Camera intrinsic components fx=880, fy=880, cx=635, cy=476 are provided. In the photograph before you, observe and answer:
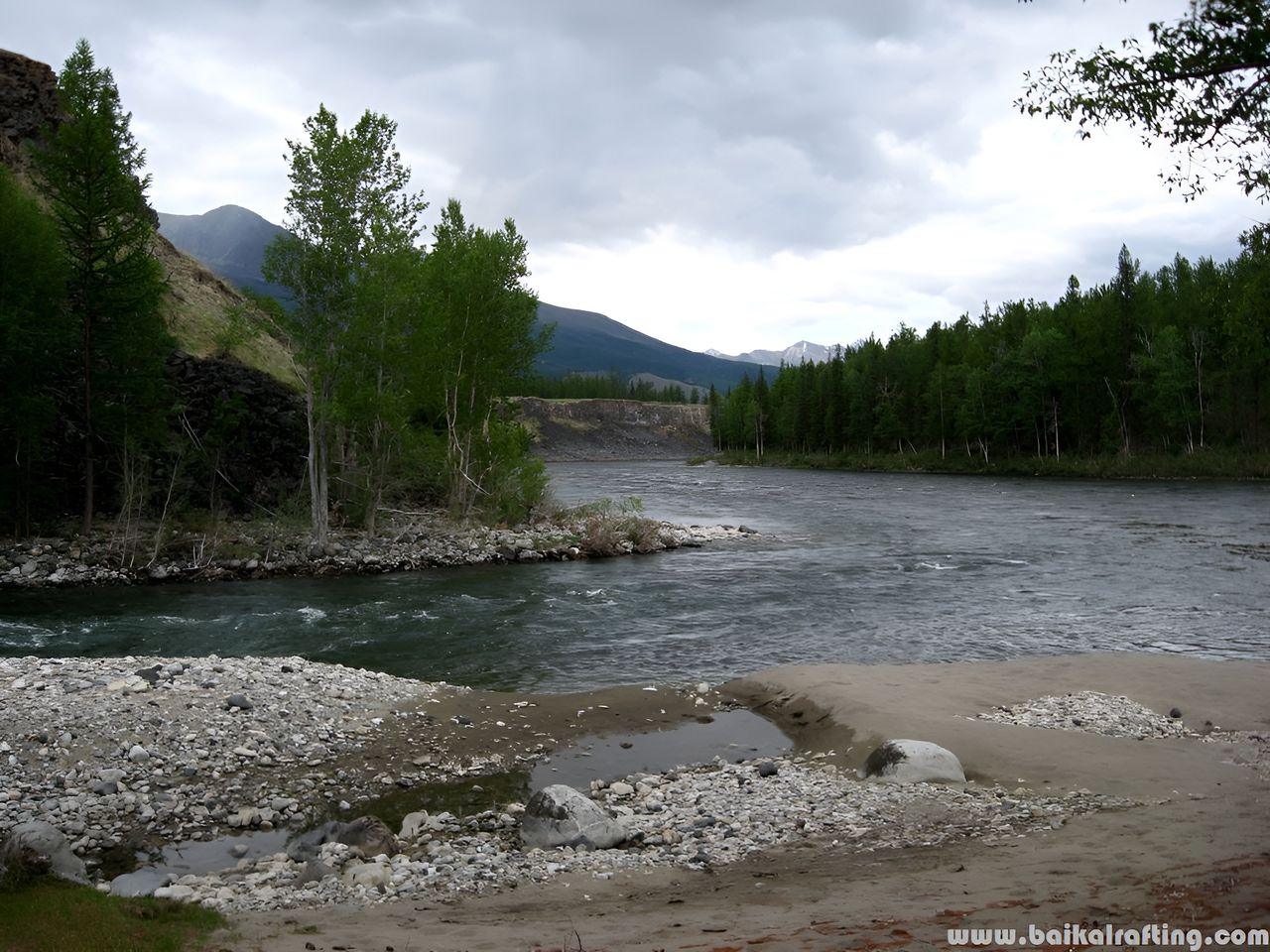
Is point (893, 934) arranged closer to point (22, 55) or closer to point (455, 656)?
point (455, 656)

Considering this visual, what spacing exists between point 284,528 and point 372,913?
25939 mm

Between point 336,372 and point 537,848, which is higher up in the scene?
point 336,372

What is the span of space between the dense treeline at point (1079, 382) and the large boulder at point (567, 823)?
5333 cm

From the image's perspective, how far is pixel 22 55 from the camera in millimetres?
41812

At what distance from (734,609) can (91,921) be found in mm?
17965

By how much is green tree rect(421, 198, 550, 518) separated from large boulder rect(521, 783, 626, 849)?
28.9 metres

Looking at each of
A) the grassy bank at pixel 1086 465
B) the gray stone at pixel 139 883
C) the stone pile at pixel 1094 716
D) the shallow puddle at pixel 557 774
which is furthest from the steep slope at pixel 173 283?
the grassy bank at pixel 1086 465

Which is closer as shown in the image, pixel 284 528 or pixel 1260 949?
pixel 1260 949

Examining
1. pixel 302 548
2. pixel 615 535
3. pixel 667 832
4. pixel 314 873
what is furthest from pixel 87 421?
pixel 667 832

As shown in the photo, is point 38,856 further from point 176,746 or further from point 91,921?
point 176,746

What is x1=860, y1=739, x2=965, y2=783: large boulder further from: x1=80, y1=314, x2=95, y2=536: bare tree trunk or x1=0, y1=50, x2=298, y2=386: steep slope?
x1=0, y1=50, x2=298, y2=386: steep slope

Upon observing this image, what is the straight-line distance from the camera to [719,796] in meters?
10.0

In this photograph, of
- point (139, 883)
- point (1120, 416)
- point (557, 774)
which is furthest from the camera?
point (1120, 416)

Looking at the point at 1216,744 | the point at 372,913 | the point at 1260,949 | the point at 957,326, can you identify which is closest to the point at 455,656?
the point at 372,913
